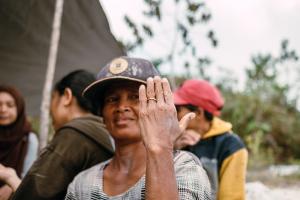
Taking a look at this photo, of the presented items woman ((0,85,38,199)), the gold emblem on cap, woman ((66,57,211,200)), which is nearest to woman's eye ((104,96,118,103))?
woman ((66,57,211,200))

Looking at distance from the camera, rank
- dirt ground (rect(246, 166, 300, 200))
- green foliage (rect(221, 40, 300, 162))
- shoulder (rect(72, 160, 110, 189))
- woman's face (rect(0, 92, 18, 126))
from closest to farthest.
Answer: shoulder (rect(72, 160, 110, 189)), woman's face (rect(0, 92, 18, 126)), dirt ground (rect(246, 166, 300, 200)), green foliage (rect(221, 40, 300, 162))

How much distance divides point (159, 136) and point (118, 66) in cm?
54

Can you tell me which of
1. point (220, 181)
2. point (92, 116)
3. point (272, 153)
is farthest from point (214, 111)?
point (272, 153)

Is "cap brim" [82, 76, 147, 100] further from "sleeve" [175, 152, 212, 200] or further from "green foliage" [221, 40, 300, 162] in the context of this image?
"green foliage" [221, 40, 300, 162]

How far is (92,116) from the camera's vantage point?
7.86 feet

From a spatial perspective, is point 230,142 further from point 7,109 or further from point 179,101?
point 7,109

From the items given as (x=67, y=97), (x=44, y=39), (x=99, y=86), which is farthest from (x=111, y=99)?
(x=44, y=39)

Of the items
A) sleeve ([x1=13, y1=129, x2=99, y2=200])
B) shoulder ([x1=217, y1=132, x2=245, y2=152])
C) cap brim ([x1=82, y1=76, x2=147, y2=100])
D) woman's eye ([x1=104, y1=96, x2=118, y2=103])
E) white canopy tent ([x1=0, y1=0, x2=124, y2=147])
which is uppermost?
white canopy tent ([x1=0, y1=0, x2=124, y2=147])

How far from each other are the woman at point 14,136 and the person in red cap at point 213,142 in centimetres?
128

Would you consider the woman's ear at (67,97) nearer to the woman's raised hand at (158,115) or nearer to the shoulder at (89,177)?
the shoulder at (89,177)

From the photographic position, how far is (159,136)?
1.37 m

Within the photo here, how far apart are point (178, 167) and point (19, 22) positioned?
299 cm

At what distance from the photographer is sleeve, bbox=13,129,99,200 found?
6.61 ft

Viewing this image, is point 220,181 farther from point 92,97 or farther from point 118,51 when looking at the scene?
point 118,51
